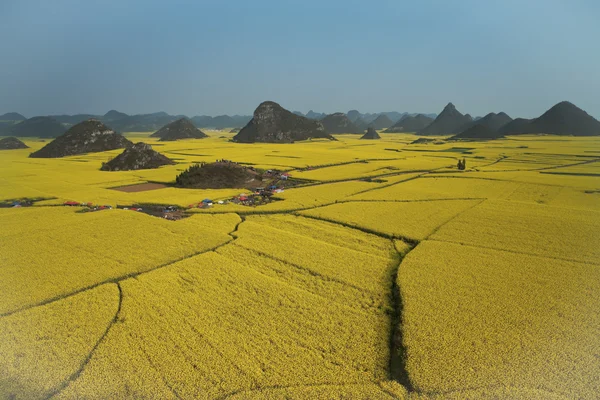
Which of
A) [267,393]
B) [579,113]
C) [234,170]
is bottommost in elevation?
[267,393]

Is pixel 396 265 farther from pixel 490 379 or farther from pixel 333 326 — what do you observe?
pixel 490 379

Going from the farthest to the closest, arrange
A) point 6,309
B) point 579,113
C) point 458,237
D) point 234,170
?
point 579,113 < point 234,170 < point 458,237 < point 6,309

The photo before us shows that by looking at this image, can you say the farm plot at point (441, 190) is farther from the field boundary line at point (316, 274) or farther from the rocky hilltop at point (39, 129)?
the rocky hilltop at point (39, 129)

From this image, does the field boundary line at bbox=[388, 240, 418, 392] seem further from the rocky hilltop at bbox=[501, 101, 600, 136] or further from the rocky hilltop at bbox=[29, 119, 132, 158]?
the rocky hilltop at bbox=[501, 101, 600, 136]

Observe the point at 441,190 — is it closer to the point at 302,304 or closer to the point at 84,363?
the point at 302,304

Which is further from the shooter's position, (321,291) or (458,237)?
(458,237)

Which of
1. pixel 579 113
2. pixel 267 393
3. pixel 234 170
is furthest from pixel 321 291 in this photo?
pixel 579 113

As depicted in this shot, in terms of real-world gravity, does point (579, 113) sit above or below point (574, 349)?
above

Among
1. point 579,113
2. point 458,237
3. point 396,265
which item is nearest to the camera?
point 396,265

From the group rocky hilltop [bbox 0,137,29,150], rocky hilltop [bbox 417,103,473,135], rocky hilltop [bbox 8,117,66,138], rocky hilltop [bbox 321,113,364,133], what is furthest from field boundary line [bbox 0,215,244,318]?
rocky hilltop [bbox 417,103,473,135]
